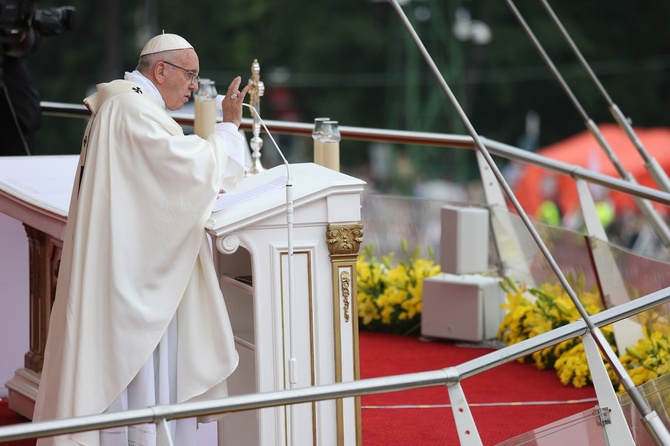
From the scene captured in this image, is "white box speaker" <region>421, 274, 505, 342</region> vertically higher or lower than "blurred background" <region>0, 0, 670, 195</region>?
lower

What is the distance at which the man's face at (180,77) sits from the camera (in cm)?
457

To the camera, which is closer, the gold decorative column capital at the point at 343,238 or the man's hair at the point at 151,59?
the gold decorative column capital at the point at 343,238

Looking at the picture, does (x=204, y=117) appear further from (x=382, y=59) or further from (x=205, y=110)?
(x=382, y=59)

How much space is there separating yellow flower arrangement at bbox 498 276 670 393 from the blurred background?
25965mm

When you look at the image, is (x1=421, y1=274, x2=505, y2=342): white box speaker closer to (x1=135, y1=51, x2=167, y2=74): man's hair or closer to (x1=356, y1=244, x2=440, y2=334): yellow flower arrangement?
(x1=356, y1=244, x2=440, y2=334): yellow flower arrangement

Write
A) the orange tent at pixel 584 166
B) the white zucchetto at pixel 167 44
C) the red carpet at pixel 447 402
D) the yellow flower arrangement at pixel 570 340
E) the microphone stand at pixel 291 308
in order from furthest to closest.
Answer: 1. the orange tent at pixel 584 166
2. the yellow flower arrangement at pixel 570 340
3. the red carpet at pixel 447 402
4. the white zucchetto at pixel 167 44
5. the microphone stand at pixel 291 308

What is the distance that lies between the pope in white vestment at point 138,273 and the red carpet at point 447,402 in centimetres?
101

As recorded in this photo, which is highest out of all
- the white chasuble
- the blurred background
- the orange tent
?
the blurred background

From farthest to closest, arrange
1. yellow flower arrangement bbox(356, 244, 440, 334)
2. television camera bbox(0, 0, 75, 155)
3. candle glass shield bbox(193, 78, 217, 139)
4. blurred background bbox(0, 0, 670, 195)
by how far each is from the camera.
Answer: blurred background bbox(0, 0, 670, 195), yellow flower arrangement bbox(356, 244, 440, 334), television camera bbox(0, 0, 75, 155), candle glass shield bbox(193, 78, 217, 139)

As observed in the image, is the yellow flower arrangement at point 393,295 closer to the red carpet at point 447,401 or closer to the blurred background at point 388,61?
the red carpet at point 447,401

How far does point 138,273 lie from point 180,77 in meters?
0.73

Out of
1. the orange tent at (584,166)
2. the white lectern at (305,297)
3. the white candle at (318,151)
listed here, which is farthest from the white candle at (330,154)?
the orange tent at (584,166)

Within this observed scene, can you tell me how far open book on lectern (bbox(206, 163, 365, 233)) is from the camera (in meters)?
4.36

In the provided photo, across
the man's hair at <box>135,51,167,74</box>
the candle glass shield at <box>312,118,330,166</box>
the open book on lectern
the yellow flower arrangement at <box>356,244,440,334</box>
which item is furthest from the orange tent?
the man's hair at <box>135,51,167,74</box>
